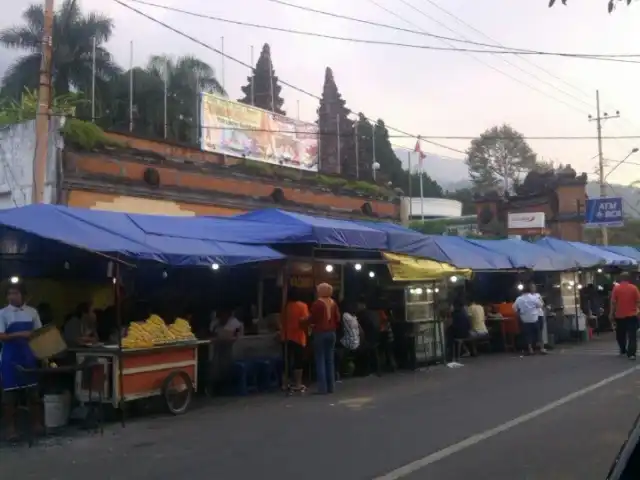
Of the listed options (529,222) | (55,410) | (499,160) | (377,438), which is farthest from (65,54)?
(499,160)

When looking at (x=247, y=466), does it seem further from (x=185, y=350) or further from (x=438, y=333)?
(x=438, y=333)

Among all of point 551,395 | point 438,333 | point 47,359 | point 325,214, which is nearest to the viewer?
point 47,359

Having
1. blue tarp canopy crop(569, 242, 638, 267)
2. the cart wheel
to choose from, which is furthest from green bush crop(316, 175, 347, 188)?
the cart wheel

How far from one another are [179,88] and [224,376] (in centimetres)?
2831

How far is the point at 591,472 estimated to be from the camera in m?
7.04

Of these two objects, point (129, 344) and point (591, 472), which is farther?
point (129, 344)

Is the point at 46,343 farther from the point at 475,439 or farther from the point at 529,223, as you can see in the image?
the point at 529,223

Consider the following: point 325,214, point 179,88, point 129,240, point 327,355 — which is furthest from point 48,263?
point 179,88

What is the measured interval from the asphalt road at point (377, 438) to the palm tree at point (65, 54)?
2578 centimetres

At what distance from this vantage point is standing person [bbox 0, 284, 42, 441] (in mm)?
9188

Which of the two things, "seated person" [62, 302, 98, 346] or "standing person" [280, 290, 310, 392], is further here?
"standing person" [280, 290, 310, 392]

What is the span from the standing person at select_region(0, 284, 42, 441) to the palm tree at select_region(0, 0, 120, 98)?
85.0 feet

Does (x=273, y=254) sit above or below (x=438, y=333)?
above

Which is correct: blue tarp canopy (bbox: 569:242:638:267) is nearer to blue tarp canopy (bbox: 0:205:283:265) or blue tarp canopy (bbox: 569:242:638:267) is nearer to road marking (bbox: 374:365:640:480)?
road marking (bbox: 374:365:640:480)
